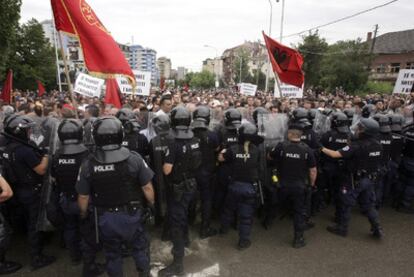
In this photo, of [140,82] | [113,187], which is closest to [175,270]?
[113,187]

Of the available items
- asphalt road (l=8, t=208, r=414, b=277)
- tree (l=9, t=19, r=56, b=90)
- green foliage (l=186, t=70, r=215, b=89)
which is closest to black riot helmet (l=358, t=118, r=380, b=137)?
asphalt road (l=8, t=208, r=414, b=277)

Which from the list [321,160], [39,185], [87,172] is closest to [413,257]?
[321,160]

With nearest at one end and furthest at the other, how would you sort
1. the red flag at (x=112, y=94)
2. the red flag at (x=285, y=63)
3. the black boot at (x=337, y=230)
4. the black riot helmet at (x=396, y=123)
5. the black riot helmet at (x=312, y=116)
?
the black boot at (x=337, y=230), the red flag at (x=112, y=94), the black riot helmet at (x=396, y=123), the black riot helmet at (x=312, y=116), the red flag at (x=285, y=63)

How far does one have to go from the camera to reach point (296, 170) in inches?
175

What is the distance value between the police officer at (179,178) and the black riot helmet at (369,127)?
2762mm

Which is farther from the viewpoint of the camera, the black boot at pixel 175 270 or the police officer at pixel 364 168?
the police officer at pixel 364 168

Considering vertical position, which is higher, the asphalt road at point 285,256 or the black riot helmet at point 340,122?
the black riot helmet at point 340,122

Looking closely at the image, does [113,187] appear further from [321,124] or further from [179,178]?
[321,124]

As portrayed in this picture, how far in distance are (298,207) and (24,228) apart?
14.8 ft

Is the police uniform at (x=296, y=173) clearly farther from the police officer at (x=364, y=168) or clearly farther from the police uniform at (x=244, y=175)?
the police officer at (x=364, y=168)

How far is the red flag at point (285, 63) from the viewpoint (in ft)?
24.3

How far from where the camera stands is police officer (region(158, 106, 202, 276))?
386 cm

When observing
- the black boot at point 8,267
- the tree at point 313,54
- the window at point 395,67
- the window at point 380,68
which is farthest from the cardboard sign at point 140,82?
the window at point 380,68

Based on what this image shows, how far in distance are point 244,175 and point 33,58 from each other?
4285cm
